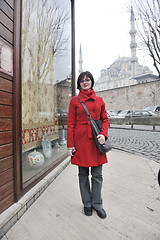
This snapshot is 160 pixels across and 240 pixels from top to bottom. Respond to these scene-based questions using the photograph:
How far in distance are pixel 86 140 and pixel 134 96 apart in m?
33.2

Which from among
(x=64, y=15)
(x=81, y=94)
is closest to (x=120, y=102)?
(x=64, y=15)

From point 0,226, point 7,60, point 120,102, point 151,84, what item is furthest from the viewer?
point 120,102

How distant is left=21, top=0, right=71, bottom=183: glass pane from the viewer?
9.41 feet

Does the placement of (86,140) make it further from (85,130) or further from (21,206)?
(21,206)

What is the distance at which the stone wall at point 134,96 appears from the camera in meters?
29.4

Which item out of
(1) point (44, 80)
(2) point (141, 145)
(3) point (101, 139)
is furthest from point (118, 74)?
(3) point (101, 139)

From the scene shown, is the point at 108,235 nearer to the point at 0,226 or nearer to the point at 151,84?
the point at 0,226

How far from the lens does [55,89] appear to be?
4.27 metres

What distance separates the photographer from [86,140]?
1755mm

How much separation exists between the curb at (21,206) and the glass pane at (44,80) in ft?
0.62

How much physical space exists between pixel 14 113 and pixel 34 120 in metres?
1.43

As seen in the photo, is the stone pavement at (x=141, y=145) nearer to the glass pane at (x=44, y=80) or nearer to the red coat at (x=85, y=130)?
the glass pane at (x=44, y=80)

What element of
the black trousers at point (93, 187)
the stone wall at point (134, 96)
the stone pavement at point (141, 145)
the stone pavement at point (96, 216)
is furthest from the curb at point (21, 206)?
the stone wall at point (134, 96)

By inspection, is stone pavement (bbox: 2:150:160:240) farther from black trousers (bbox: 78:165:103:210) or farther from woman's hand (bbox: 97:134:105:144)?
woman's hand (bbox: 97:134:105:144)
